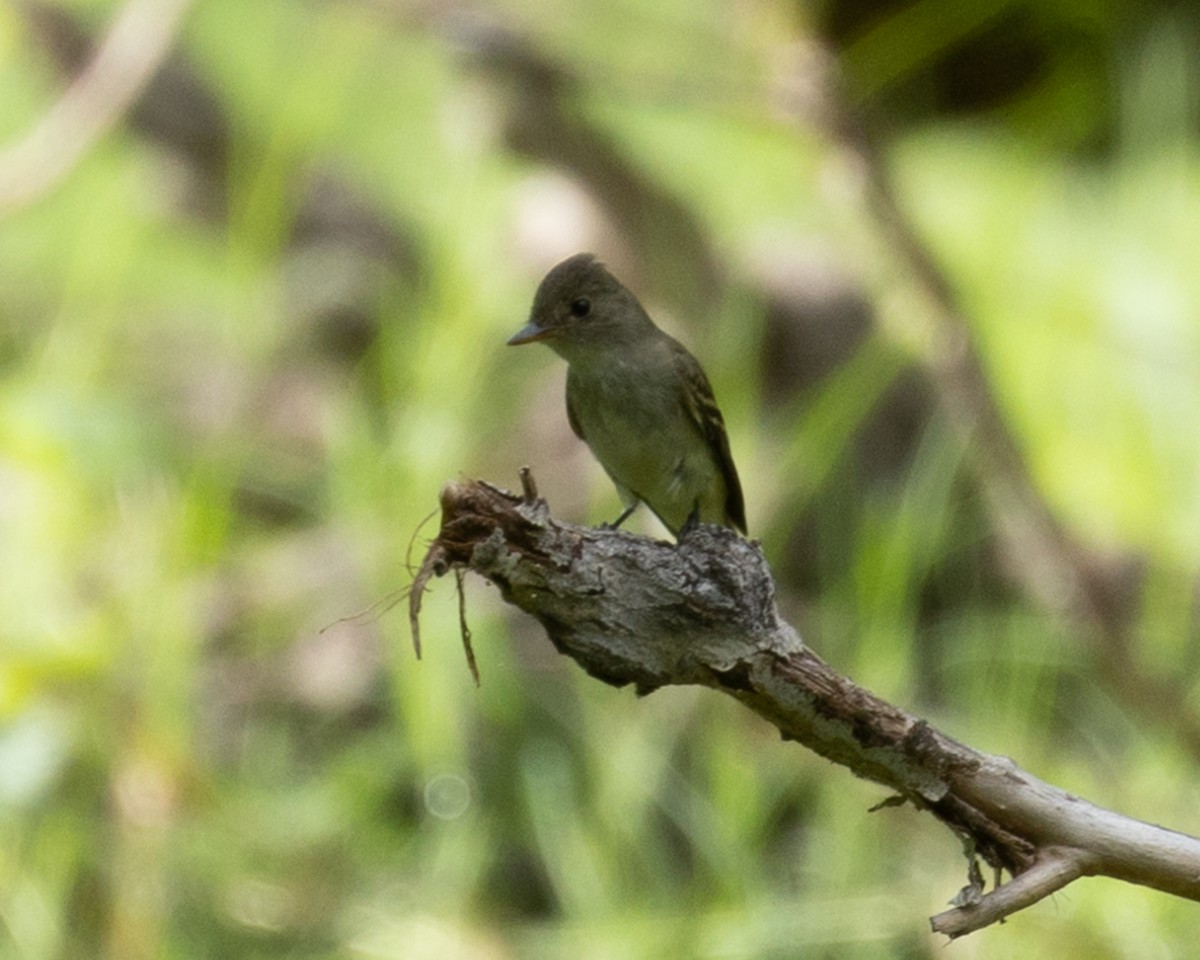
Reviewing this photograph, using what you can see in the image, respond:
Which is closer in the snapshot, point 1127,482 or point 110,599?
point 110,599

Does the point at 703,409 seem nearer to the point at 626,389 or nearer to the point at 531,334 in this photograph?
the point at 626,389

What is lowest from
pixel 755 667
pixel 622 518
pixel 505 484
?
pixel 755 667

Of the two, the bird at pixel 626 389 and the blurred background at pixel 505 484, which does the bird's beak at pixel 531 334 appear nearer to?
the bird at pixel 626 389

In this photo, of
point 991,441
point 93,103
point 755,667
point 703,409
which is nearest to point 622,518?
point 703,409

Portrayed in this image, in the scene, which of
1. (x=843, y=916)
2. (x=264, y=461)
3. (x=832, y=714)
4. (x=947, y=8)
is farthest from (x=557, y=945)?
(x=947, y=8)

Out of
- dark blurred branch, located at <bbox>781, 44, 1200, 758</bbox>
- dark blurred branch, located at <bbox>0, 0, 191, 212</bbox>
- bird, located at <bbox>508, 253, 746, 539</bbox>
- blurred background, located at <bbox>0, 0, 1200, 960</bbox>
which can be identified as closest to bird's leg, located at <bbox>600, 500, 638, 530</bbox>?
bird, located at <bbox>508, 253, 746, 539</bbox>

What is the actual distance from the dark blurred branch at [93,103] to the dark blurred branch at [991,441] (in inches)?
93.5

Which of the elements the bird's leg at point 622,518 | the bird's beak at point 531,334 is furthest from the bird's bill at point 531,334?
the bird's leg at point 622,518

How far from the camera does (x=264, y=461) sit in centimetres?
581

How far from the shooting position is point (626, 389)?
3504 mm

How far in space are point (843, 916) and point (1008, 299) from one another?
282 cm

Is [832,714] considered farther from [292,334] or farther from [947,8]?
[947,8]

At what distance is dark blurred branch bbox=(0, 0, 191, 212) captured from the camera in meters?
5.73

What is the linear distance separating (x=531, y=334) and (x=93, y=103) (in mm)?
3229
